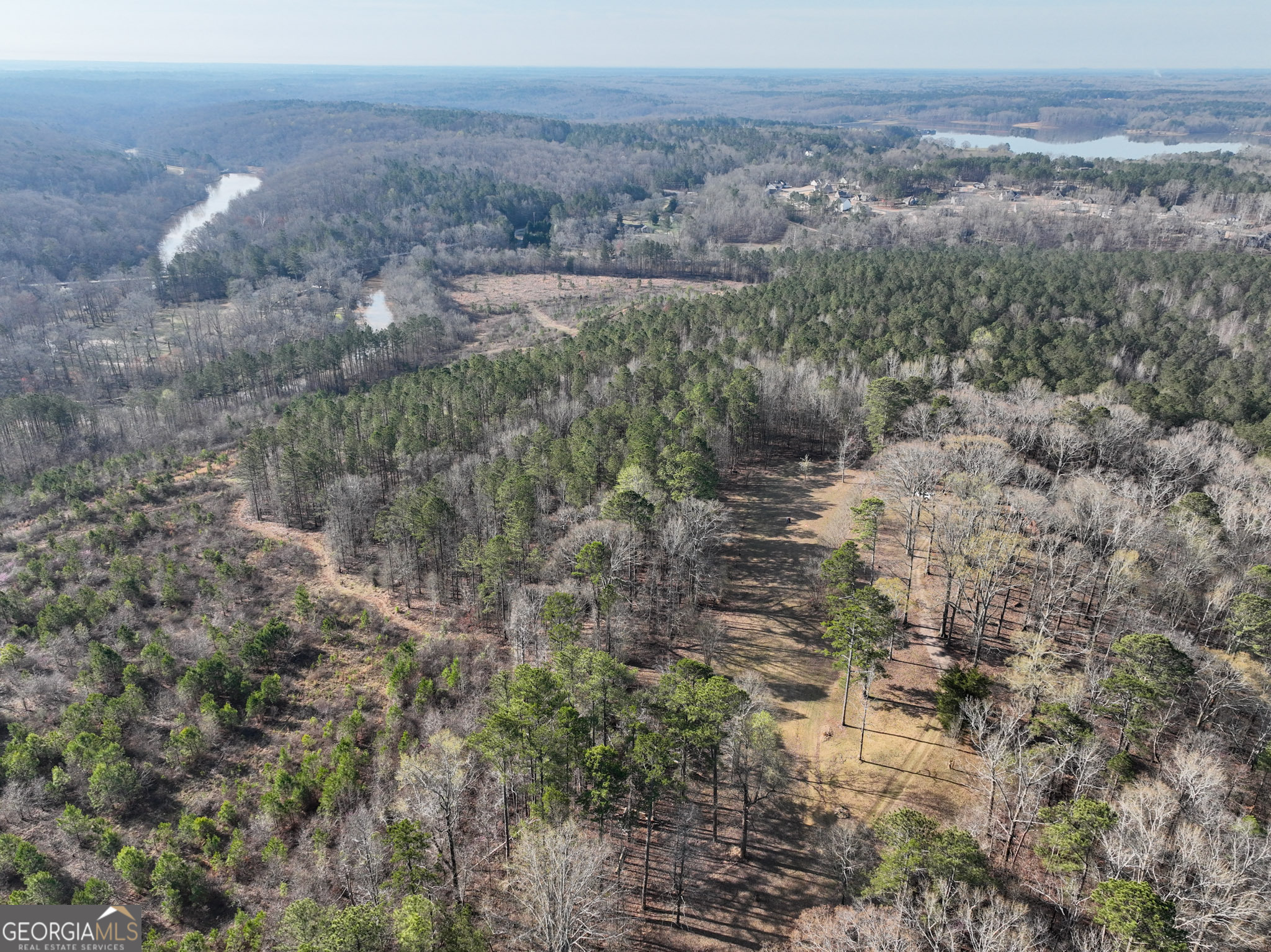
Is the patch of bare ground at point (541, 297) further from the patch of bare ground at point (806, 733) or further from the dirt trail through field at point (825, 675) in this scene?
the patch of bare ground at point (806, 733)

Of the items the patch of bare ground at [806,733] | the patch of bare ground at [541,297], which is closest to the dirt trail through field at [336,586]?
the patch of bare ground at [806,733]

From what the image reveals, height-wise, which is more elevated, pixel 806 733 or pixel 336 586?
pixel 806 733

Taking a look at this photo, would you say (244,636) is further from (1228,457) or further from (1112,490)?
(1228,457)

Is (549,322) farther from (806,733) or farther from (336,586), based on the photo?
(806,733)

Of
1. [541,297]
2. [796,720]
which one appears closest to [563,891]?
[796,720]

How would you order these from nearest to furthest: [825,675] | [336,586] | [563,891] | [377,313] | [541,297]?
1. [563,891]
2. [825,675]
3. [336,586]
4. [377,313]
5. [541,297]

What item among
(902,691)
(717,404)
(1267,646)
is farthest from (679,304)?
(1267,646)

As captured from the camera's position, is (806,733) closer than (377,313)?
Yes
